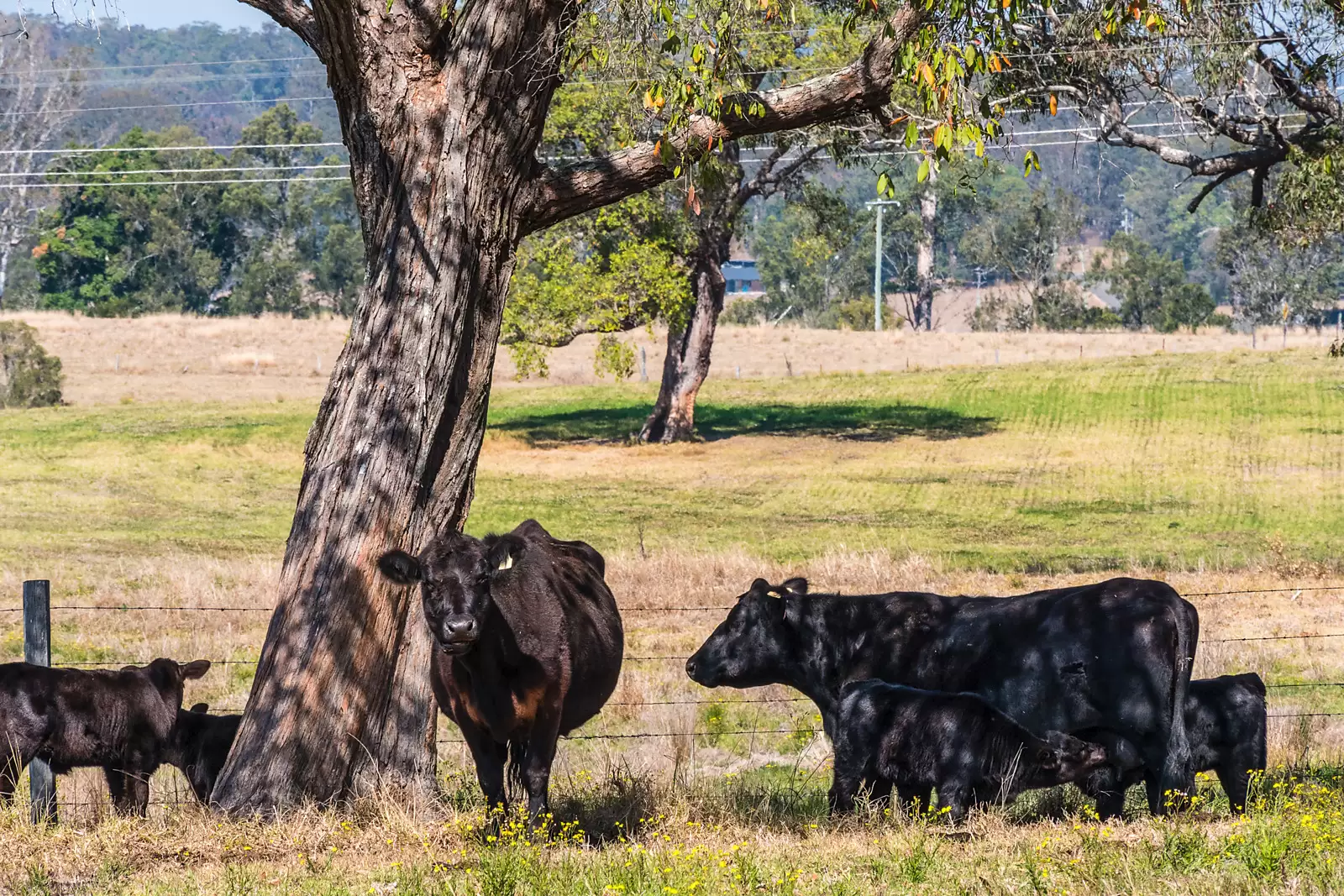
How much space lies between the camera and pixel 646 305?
42.1m

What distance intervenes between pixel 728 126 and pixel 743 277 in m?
181

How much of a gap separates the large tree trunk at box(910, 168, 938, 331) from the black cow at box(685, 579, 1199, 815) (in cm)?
8117

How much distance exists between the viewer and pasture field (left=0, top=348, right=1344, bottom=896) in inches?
293

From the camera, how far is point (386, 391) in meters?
9.38

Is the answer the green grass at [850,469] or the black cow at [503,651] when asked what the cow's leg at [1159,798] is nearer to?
A: the black cow at [503,651]

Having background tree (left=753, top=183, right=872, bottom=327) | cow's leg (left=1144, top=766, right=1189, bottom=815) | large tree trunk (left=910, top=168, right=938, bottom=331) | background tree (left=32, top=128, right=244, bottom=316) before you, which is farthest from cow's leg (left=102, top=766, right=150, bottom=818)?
large tree trunk (left=910, top=168, right=938, bottom=331)

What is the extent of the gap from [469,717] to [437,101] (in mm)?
3546

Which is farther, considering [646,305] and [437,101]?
[646,305]

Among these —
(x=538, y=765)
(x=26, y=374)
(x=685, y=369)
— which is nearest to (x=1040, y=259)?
(x=685, y=369)

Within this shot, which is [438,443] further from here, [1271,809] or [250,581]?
[250,581]

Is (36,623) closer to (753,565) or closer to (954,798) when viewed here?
(954,798)

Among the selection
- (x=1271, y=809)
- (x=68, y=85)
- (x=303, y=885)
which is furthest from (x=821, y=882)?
(x=68, y=85)

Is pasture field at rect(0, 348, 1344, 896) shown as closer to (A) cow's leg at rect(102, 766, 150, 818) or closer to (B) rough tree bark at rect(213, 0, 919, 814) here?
(A) cow's leg at rect(102, 766, 150, 818)

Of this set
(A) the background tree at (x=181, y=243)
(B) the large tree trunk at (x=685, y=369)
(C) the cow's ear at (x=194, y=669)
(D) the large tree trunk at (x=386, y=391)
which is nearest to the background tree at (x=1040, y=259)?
(A) the background tree at (x=181, y=243)
